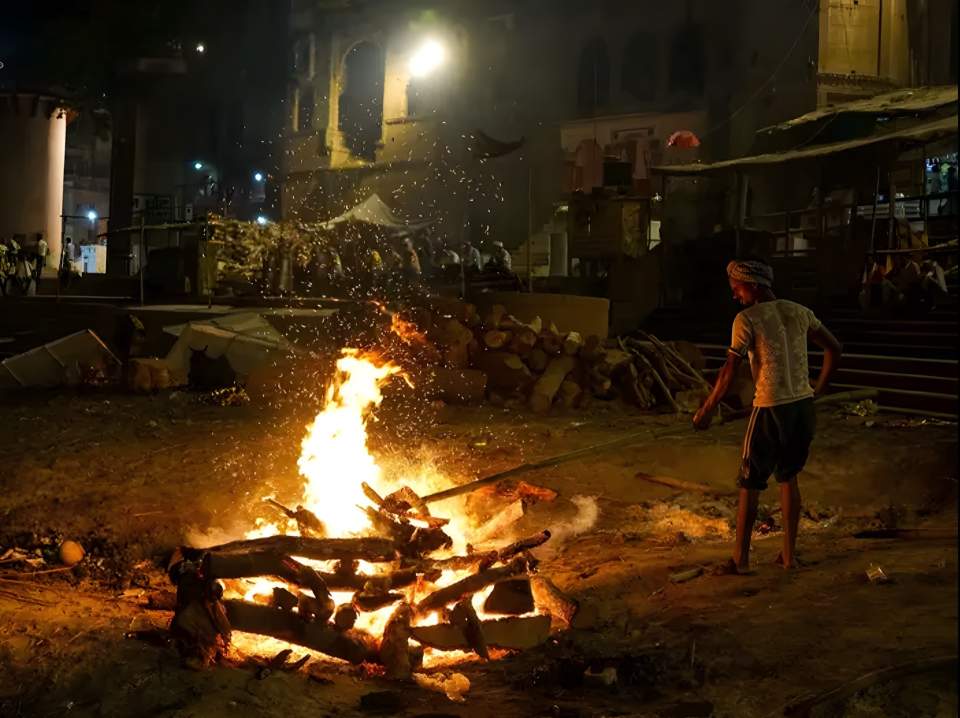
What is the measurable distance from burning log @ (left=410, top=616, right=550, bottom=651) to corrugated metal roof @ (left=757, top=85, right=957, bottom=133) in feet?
52.2

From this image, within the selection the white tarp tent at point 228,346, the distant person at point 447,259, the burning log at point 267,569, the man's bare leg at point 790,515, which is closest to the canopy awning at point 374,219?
the distant person at point 447,259

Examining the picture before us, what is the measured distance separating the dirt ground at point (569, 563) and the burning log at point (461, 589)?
0.56 metres

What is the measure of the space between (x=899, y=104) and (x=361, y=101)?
80.6 feet

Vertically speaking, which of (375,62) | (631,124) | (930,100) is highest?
(375,62)

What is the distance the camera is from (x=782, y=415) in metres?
5.79

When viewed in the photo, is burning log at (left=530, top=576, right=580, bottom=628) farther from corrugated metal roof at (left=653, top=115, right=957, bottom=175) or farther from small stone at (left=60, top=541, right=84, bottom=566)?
corrugated metal roof at (left=653, top=115, right=957, bottom=175)

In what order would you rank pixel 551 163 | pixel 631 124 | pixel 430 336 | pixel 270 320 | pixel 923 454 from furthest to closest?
pixel 551 163
pixel 631 124
pixel 270 320
pixel 430 336
pixel 923 454

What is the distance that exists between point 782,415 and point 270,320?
10879 mm

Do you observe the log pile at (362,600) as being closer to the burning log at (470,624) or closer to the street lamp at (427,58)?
the burning log at (470,624)

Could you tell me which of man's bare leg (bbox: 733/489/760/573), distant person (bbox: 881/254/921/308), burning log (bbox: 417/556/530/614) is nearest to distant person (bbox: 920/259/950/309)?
distant person (bbox: 881/254/921/308)

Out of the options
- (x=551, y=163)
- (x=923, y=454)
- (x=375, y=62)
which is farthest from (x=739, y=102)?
(x=923, y=454)

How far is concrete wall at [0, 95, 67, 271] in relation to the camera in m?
29.0

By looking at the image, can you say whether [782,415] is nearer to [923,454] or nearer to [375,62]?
[923,454]

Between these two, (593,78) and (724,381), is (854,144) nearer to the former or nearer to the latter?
(724,381)
